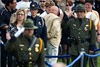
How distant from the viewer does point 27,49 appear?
7.60m

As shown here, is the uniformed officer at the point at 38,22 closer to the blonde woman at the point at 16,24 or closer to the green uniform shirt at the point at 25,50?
the blonde woman at the point at 16,24

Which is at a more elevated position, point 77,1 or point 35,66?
point 77,1

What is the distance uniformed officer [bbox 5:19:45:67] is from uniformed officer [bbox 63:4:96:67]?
2.26 m

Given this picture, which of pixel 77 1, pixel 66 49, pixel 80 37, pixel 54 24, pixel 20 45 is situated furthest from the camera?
pixel 77 1

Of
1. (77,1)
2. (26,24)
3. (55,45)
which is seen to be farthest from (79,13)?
(77,1)

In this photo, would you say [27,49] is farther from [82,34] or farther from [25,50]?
[82,34]

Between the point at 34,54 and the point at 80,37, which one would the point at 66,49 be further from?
the point at 34,54

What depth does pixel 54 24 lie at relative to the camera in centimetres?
1068

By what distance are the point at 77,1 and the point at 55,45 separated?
4.33 metres

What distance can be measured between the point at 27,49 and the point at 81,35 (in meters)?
2.52

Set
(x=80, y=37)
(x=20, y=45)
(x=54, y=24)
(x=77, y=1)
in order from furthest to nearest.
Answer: (x=77, y=1), (x=54, y=24), (x=80, y=37), (x=20, y=45)

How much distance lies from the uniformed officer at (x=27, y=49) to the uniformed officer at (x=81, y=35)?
7.43ft

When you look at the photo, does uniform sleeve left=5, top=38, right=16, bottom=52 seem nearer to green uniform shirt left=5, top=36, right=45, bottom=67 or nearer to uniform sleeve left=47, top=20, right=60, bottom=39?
green uniform shirt left=5, top=36, right=45, bottom=67

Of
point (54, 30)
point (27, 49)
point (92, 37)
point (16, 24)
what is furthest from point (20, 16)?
point (27, 49)
